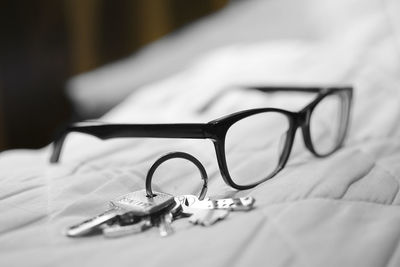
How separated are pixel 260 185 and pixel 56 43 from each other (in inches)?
49.1

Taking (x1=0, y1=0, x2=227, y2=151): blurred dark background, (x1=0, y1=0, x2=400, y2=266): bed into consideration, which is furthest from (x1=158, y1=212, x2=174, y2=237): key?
(x1=0, y1=0, x2=227, y2=151): blurred dark background

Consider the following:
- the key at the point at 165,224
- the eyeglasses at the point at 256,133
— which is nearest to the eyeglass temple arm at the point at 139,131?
the eyeglasses at the point at 256,133

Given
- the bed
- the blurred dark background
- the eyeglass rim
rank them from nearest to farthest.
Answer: the bed < the eyeglass rim < the blurred dark background

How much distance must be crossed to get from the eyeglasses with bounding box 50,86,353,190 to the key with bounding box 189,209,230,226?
0.22ft

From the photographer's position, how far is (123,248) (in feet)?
1.00

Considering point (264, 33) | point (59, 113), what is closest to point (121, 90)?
point (59, 113)

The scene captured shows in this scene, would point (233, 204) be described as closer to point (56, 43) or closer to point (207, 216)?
point (207, 216)

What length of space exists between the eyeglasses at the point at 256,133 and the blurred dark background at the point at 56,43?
0.92 metres

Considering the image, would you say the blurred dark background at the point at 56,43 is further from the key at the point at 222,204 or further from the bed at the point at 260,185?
the key at the point at 222,204

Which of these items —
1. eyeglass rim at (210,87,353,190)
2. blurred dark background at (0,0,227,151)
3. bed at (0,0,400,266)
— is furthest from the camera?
blurred dark background at (0,0,227,151)

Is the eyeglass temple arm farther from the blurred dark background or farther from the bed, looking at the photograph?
the blurred dark background

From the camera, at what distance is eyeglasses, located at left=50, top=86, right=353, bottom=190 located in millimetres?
431

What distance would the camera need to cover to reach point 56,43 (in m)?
1.44

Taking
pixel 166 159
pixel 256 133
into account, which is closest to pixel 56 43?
pixel 256 133
